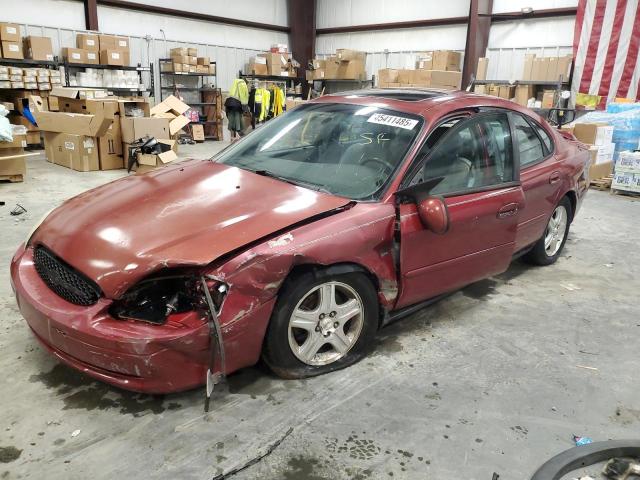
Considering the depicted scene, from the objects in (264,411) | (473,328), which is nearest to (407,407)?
(264,411)

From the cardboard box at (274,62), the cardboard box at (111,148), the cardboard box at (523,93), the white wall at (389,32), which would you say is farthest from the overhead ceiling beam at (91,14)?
the cardboard box at (523,93)

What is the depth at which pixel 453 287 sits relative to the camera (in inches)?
114

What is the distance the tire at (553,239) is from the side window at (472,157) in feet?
3.36

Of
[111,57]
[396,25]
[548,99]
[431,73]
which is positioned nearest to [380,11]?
[396,25]

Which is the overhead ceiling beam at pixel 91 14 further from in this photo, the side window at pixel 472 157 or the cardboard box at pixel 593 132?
the side window at pixel 472 157

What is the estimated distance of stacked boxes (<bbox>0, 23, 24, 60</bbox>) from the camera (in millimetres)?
Answer: 9195

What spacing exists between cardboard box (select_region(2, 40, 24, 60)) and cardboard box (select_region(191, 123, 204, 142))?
3.97m

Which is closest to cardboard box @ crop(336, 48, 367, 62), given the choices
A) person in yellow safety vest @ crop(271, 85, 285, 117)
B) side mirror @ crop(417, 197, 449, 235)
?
person in yellow safety vest @ crop(271, 85, 285, 117)

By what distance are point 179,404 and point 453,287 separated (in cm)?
161

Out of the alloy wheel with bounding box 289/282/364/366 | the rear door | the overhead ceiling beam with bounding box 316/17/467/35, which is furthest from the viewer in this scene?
the overhead ceiling beam with bounding box 316/17/467/35

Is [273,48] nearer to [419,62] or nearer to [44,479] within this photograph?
[419,62]

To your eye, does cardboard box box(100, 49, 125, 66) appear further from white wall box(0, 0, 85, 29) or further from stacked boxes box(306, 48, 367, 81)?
stacked boxes box(306, 48, 367, 81)

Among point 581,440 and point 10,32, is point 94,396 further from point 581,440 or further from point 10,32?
point 10,32

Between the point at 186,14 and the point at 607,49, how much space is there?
9.78 metres
